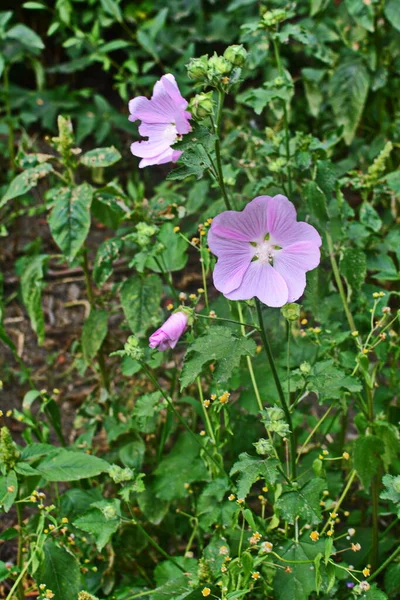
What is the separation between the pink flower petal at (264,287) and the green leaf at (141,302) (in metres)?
0.54

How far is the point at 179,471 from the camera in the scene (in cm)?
168

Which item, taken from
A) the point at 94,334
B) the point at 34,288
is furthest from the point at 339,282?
the point at 34,288

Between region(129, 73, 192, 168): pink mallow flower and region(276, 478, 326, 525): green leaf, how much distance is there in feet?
1.93

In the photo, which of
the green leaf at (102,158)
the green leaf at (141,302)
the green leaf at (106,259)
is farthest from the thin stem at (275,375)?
the green leaf at (102,158)

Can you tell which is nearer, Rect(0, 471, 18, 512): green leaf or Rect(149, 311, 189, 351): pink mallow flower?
Rect(149, 311, 189, 351): pink mallow flower

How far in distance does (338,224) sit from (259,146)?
0.32 metres

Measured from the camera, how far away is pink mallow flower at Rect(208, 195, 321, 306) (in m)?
1.21

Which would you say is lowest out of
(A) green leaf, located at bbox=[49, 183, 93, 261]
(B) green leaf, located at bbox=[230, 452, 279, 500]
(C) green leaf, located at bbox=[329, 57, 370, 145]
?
(B) green leaf, located at bbox=[230, 452, 279, 500]

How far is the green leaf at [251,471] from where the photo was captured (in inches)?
47.9

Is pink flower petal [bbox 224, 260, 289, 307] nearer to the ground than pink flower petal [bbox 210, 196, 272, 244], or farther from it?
nearer to the ground

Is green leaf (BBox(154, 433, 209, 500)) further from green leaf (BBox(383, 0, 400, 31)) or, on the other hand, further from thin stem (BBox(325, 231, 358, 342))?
green leaf (BBox(383, 0, 400, 31))

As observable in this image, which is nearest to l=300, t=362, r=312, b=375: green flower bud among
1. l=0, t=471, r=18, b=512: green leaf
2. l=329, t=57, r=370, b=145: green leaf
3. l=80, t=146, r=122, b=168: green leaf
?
l=0, t=471, r=18, b=512: green leaf

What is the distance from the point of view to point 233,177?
1794 mm

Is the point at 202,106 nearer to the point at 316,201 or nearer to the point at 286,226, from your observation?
the point at 286,226
